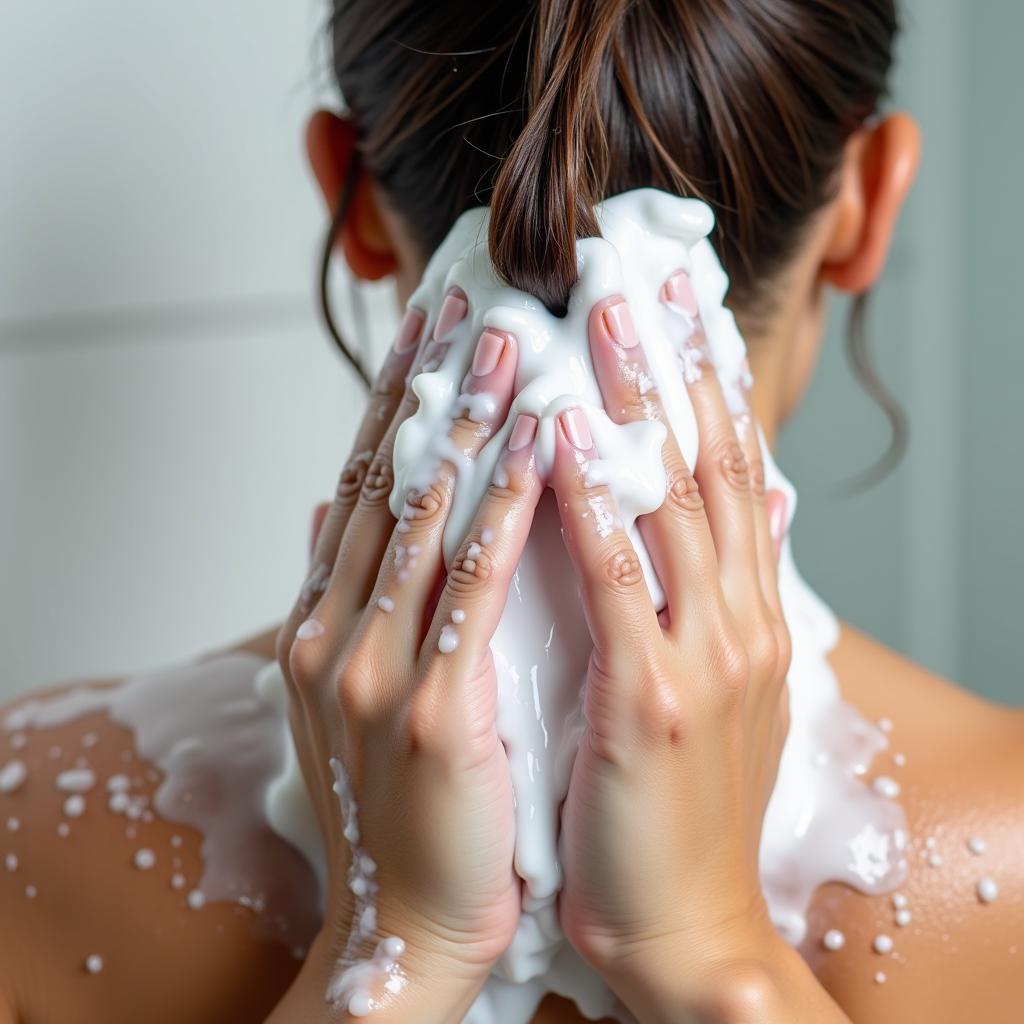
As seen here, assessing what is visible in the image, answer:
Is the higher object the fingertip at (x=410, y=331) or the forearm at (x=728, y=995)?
the fingertip at (x=410, y=331)

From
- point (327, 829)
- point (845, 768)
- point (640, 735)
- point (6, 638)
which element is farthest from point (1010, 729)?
point (6, 638)

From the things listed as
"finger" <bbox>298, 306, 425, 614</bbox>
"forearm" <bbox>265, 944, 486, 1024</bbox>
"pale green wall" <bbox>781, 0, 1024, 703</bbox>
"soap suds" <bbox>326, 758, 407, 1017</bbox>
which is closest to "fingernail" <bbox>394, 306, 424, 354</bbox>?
"finger" <bbox>298, 306, 425, 614</bbox>

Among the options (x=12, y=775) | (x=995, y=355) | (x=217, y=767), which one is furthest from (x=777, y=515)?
(x=995, y=355)

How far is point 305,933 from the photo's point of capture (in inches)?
31.2

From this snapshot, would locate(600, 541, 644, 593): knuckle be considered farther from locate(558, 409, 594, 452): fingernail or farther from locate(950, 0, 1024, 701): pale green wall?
locate(950, 0, 1024, 701): pale green wall

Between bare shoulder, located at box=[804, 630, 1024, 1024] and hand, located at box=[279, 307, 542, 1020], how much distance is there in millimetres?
230

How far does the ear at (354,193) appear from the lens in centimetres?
88

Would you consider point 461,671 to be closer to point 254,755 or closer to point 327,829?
point 327,829

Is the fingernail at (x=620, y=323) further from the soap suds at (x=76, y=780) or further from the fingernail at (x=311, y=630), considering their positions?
the soap suds at (x=76, y=780)

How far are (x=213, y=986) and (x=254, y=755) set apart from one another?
0.48 feet

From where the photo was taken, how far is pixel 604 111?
0.70 m

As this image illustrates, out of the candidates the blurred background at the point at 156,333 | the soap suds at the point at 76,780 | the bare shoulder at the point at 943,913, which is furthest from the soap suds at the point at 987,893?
the blurred background at the point at 156,333

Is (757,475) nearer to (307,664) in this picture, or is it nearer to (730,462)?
(730,462)

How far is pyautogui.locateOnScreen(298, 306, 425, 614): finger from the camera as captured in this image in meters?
0.72
